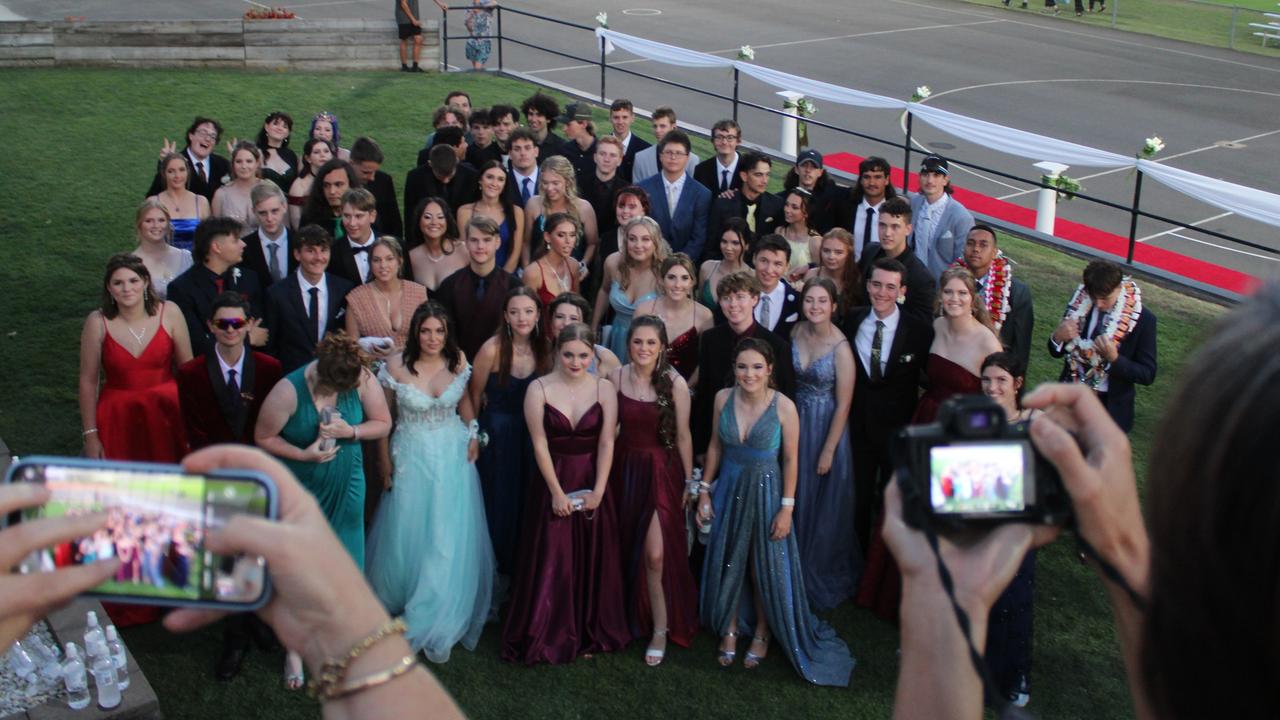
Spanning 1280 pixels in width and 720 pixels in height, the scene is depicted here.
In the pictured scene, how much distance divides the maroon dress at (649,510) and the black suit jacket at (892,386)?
1.31 m

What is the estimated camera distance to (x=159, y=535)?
192 centimetres

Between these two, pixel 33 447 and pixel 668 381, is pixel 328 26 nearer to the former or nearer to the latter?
pixel 33 447

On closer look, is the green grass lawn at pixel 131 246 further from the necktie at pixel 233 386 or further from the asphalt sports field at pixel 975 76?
the asphalt sports field at pixel 975 76

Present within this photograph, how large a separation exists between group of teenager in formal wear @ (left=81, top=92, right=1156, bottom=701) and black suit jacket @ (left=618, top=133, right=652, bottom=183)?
8.82 ft

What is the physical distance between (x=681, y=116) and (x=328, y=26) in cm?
665

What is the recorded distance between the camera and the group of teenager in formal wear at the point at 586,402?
7.29 m

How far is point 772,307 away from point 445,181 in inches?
138

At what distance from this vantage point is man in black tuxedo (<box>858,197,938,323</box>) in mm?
8680

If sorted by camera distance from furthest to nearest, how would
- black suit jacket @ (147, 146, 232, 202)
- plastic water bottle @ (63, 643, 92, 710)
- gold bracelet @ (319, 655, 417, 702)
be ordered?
black suit jacket @ (147, 146, 232, 202) < plastic water bottle @ (63, 643, 92, 710) < gold bracelet @ (319, 655, 417, 702)

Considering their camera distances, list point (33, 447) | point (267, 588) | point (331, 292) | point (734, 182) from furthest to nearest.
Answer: point (734, 182), point (33, 447), point (331, 292), point (267, 588)

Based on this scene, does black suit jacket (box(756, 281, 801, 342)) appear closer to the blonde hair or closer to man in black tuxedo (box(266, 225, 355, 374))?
the blonde hair

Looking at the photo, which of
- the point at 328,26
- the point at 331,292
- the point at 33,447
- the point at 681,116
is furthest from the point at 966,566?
→ the point at 328,26

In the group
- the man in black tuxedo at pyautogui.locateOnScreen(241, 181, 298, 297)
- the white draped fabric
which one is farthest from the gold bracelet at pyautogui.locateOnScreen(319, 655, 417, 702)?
the white draped fabric

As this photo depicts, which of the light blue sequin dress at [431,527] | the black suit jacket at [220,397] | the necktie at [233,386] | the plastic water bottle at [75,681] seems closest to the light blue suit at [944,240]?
the light blue sequin dress at [431,527]
